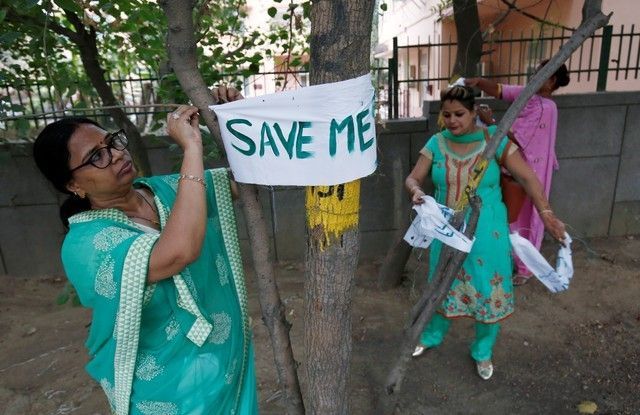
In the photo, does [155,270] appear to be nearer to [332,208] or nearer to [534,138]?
[332,208]

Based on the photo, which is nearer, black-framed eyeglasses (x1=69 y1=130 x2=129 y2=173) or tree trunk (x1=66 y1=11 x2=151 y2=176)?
black-framed eyeglasses (x1=69 y1=130 x2=129 y2=173)

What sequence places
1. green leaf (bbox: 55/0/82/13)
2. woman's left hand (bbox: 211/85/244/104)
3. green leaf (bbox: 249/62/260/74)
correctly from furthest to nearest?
green leaf (bbox: 249/62/260/74) → green leaf (bbox: 55/0/82/13) → woman's left hand (bbox: 211/85/244/104)

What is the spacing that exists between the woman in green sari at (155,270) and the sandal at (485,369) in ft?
5.18

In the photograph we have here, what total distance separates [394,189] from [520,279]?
1.25 metres

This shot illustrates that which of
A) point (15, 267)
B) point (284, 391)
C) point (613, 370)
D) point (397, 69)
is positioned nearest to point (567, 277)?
point (613, 370)

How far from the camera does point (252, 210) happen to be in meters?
1.33

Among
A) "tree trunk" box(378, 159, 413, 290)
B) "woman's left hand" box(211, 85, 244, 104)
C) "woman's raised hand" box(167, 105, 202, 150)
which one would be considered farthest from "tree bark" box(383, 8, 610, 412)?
"tree trunk" box(378, 159, 413, 290)

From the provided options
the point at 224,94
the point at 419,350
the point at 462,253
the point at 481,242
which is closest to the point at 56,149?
the point at 224,94

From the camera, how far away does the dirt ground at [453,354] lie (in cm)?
252

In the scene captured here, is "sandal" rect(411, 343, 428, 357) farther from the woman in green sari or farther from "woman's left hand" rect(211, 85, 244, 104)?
"woman's left hand" rect(211, 85, 244, 104)

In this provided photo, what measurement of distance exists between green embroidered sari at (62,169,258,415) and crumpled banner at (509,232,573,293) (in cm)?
141

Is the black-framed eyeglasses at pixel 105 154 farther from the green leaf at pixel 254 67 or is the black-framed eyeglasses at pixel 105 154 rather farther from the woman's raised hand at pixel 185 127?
the green leaf at pixel 254 67

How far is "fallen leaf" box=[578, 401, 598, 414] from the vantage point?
2.37m

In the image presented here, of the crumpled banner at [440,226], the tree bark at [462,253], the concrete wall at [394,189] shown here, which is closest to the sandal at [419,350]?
the crumpled banner at [440,226]
